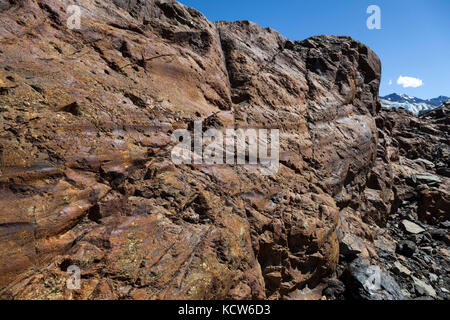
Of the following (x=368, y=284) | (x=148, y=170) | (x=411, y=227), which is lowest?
(x=368, y=284)

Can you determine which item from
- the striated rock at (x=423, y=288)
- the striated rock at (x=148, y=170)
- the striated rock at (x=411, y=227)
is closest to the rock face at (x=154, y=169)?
the striated rock at (x=148, y=170)

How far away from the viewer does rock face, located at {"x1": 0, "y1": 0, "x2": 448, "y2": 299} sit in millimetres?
3762

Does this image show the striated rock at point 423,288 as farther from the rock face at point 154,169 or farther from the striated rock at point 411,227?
the striated rock at point 411,227

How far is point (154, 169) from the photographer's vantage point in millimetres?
5160

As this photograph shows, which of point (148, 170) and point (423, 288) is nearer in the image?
point (148, 170)

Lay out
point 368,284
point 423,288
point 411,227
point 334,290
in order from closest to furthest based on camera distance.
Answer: point 368,284 < point 334,290 < point 423,288 < point 411,227

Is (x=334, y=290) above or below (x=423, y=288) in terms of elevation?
above

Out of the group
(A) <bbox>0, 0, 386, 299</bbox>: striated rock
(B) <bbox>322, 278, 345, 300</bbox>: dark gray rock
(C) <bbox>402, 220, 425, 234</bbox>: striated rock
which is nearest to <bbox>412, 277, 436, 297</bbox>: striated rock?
(A) <bbox>0, 0, 386, 299</bbox>: striated rock

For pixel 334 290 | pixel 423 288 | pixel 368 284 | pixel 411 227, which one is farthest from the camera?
pixel 411 227

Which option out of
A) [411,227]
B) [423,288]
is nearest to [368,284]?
[423,288]

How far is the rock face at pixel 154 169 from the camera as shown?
376 cm

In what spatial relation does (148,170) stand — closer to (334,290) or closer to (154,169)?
(154,169)

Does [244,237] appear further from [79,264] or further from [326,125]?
[326,125]

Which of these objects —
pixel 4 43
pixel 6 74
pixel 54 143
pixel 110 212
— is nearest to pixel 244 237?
pixel 110 212
